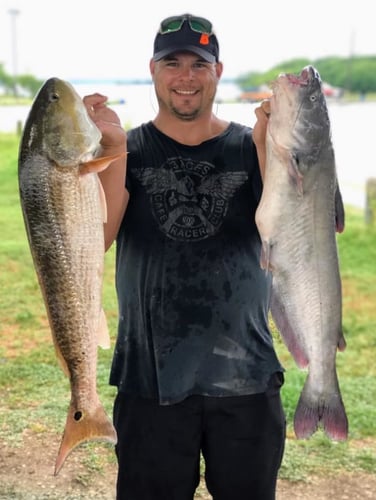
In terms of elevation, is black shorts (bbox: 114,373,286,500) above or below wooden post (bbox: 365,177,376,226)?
above

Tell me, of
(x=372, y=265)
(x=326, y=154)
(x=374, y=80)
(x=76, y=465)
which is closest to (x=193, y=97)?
(x=326, y=154)

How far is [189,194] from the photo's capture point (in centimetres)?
282

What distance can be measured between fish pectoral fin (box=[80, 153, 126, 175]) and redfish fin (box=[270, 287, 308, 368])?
864 mm

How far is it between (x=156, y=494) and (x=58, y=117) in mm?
1617

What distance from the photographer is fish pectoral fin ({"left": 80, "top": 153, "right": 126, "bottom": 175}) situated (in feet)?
7.46

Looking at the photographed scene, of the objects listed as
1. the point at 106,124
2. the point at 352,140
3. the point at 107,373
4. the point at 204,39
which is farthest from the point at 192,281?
the point at 352,140

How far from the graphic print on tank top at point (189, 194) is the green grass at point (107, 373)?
2.03ft

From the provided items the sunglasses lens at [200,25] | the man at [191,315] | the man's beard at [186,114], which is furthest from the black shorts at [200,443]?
the sunglasses lens at [200,25]

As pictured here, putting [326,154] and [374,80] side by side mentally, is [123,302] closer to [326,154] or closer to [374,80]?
[326,154]

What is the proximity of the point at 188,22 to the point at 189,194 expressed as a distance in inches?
29.6

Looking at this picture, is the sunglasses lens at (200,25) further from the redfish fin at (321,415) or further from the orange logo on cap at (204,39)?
the redfish fin at (321,415)

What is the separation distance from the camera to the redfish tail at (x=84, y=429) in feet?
8.02

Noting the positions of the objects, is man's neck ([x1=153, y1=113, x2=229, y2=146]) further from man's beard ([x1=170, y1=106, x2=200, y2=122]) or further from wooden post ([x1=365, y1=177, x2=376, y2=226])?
wooden post ([x1=365, y1=177, x2=376, y2=226])

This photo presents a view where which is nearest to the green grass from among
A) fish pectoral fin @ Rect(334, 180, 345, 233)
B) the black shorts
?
the black shorts
